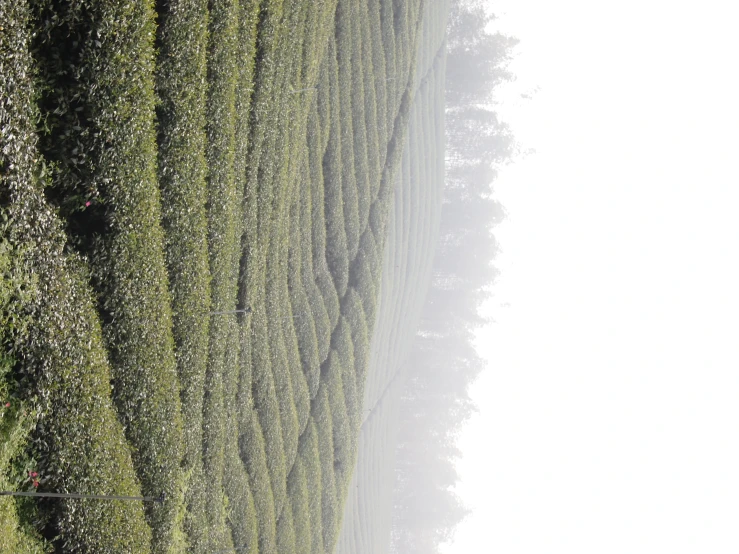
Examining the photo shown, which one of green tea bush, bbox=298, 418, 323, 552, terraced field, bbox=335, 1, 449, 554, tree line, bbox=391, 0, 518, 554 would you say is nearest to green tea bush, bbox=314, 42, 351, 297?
green tea bush, bbox=298, 418, 323, 552

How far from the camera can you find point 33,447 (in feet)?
24.9

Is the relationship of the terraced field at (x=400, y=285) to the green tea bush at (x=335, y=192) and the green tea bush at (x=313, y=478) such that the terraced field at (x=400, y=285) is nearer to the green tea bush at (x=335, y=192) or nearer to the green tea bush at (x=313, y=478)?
the green tea bush at (x=335, y=192)

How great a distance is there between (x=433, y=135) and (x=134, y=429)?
24.7 metres

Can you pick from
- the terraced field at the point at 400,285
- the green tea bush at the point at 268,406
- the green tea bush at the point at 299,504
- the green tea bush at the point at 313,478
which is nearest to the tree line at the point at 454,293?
the terraced field at the point at 400,285

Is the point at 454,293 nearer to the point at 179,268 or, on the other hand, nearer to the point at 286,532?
the point at 286,532

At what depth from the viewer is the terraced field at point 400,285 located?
1022 inches

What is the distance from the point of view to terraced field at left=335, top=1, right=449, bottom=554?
2595cm

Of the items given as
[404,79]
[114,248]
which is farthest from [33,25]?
[404,79]

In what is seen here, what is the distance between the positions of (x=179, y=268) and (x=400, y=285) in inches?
753

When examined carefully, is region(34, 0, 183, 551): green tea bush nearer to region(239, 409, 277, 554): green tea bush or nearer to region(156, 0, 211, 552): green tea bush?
region(156, 0, 211, 552): green tea bush

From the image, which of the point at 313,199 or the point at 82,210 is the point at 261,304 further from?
the point at 82,210

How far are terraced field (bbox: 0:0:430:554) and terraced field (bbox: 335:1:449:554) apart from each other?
780 cm

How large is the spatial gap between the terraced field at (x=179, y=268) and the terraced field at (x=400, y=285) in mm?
7802

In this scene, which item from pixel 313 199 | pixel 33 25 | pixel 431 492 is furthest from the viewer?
pixel 431 492
